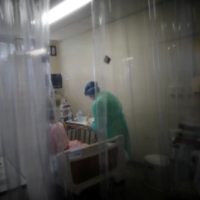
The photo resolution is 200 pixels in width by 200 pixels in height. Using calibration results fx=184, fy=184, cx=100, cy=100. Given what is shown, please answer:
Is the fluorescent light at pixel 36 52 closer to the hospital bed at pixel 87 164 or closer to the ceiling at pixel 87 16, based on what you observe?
the ceiling at pixel 87 16

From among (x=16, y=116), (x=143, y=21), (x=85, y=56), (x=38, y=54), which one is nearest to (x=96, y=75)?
(x=38, y=54)

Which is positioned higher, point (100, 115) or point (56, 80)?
point (56, 80)

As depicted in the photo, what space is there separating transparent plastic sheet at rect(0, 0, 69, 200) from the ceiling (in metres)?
0.56

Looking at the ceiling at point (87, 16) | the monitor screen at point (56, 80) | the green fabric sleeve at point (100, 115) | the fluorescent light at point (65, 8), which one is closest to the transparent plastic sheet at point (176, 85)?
the ceiling at point (87, 16)

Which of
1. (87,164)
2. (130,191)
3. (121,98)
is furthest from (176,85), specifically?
(130,191)

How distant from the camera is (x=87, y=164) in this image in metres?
1.68

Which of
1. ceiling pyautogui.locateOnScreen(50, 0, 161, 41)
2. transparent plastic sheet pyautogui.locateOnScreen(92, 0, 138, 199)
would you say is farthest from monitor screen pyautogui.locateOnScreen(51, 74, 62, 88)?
transparent plastic sheet pyautogui.locateOnScreen(92, 0, 138, 199)

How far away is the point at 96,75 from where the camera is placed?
1588mm

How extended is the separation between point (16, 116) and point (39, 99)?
7.1 inches

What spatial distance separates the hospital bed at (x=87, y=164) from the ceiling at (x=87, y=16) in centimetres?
109

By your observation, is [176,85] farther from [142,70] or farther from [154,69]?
[142,70]

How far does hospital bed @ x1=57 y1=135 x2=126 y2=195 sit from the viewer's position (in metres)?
1.37

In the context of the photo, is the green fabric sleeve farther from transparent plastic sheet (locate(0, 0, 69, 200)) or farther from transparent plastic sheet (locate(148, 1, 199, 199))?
transparent plastic sheet (locate(148, 1, 199, 199))

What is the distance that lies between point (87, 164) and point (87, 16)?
1.84 metres
